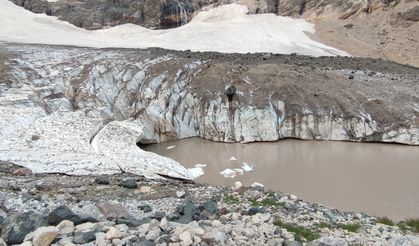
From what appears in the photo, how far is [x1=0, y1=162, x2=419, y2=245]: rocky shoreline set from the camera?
827cm

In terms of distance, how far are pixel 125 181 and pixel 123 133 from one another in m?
8.34

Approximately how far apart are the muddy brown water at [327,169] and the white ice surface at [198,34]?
1848 cm

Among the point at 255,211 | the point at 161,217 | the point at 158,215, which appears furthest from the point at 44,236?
the point at 255,211

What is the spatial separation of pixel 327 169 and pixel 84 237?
13.8m

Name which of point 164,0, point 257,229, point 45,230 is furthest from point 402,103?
point 164,0

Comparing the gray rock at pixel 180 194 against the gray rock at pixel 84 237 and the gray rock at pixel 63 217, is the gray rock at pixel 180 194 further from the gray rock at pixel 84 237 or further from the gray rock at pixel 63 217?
the gray rock at pixel 84 237

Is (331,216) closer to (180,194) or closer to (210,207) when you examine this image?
(210,207)

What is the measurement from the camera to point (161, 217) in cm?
1035

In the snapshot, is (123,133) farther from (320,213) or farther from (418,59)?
(418,59)

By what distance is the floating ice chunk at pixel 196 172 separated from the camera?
63.1ft

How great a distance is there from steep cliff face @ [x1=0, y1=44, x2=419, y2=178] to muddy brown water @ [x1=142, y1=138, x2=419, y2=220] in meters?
1.09

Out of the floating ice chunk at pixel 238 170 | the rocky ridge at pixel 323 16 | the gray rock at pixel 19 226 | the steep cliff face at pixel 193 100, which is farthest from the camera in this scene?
the rocky ridge at pixel 323 16

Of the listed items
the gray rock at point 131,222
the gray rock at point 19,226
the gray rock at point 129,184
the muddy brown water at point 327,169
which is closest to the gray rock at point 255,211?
the gray rock at point 131,222

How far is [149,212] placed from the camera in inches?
435
